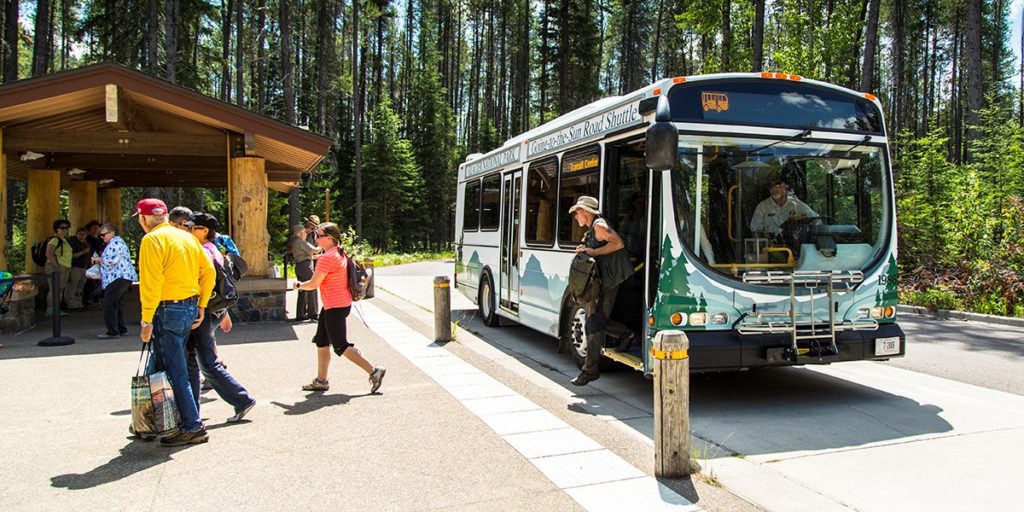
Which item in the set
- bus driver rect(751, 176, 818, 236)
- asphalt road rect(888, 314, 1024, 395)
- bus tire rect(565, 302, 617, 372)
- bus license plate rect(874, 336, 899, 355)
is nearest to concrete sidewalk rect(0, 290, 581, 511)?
bus tire rect(565, 302, 617, 372)

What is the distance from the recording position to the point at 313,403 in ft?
21.3

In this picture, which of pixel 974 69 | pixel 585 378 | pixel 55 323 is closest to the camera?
pixel 585 378

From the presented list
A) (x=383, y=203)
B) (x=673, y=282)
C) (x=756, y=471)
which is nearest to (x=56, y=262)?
(x=673, y=282)

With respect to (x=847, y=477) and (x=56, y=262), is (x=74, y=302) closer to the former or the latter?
(x=56, y=262)

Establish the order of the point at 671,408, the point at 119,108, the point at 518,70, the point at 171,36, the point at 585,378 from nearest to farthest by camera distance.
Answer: the point at 671,408 < the point at 585,378 < the point at 119,108 < the point at 171,36 < the point at 518,70

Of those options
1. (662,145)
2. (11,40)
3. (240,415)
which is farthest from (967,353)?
(11,40)

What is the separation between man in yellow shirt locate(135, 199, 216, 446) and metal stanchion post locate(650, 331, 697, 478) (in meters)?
3.59

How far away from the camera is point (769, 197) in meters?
6.41

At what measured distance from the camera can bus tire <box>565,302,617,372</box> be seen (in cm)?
770

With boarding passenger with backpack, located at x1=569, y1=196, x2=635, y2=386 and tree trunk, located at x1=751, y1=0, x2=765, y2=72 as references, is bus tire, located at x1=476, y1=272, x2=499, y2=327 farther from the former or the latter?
tree trunk, located at x1=751, y1=0, x2=765, y2=72

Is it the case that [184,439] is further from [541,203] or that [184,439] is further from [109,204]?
[109,204]

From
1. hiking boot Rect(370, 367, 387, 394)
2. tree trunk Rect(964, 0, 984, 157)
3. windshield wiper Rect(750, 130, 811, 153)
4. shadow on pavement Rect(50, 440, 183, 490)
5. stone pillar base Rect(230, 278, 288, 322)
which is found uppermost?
tree trunk Rect(964, 0, 984, 157)

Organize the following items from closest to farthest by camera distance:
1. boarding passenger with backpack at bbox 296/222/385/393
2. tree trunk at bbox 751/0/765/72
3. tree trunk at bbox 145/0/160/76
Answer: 1. boarding passenger with backpack at bbox 296/222/385/393
2. tree trunk at bbox 751/0/765/72
3. tree trunk at bbox 145/0/160/76

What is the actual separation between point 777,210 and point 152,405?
5.80m
